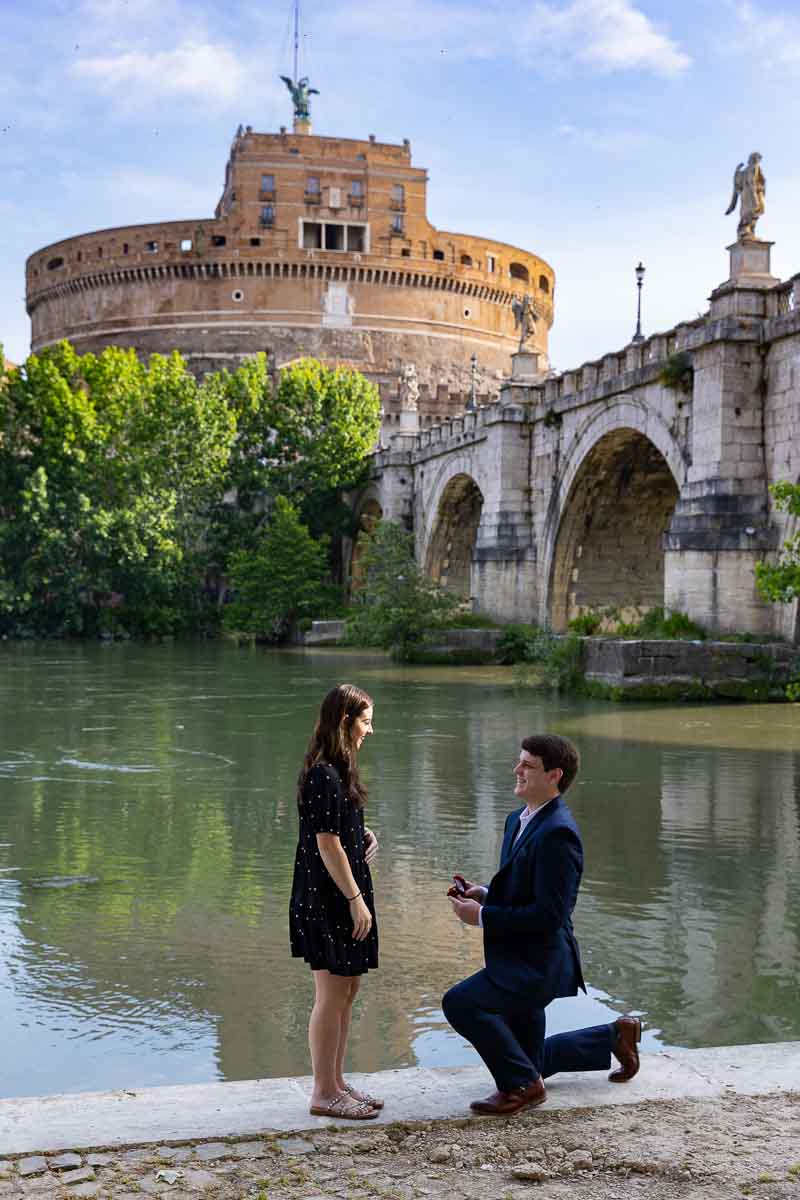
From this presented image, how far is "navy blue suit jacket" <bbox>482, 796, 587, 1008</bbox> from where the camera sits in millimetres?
3582

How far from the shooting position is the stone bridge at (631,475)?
1756 centimetres

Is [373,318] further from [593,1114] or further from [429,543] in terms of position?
[593,1114]

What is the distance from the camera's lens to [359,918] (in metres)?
3.71

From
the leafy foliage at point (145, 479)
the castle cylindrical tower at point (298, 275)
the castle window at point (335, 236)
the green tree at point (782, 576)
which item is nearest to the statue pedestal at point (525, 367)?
the leafy foliage at point (145, 479)

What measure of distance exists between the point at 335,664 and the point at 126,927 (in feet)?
63.9

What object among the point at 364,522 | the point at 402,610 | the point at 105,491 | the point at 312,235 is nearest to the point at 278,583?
the point at 105,491

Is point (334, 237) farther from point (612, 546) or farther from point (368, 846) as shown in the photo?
point (368, 846)

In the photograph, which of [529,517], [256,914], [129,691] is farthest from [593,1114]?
[529,517]

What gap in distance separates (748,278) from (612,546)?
9325 millimetres

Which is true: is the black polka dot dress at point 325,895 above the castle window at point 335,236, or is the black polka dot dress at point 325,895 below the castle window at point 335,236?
below

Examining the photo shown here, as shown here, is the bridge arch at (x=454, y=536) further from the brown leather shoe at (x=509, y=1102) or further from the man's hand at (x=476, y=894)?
the brown leather shoe at (x=509, y=1102)

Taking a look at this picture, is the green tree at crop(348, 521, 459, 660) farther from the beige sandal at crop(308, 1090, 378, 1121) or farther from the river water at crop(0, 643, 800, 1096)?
→ the beige sandal at crop(308, 1090, 378, 1121)

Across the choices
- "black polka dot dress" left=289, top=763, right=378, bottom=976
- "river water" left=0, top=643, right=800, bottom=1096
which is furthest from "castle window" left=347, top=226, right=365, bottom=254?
"black polka dot dress" left=289, top=763, right=378, bottom=976

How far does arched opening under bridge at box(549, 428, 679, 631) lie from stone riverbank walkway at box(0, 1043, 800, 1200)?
2202 cm
